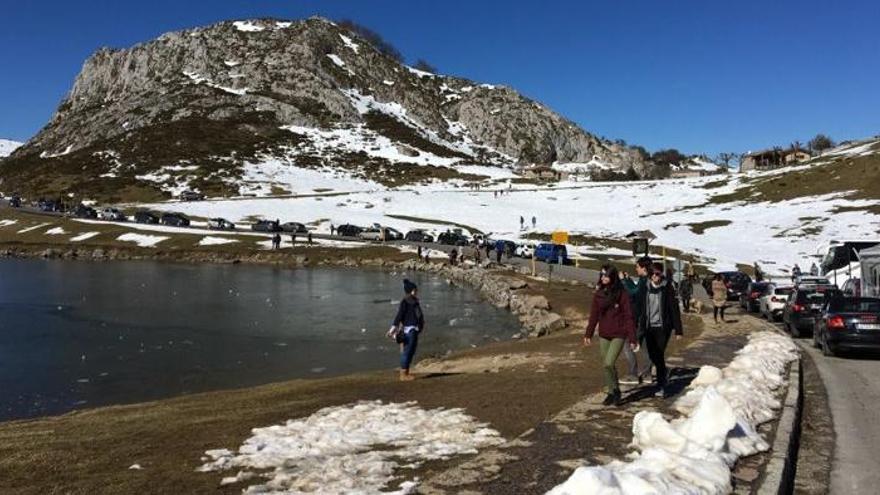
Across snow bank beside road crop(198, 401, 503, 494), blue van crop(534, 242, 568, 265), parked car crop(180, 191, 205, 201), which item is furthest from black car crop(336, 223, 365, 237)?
snow bank beside road crop(198, 401, 503, 494)

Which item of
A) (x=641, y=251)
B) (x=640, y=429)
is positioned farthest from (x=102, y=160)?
(x=640, y=429)

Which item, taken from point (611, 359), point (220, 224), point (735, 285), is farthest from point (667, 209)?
point (611, 359)

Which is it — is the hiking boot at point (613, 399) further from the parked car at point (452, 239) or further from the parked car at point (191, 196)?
the parked car at point (191, 196)

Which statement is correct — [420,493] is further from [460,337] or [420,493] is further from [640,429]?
[460,337]

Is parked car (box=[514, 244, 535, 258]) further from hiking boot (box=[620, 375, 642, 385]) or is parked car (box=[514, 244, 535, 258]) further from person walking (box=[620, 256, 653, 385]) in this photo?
person walking (box=[620, 256, 653, 385])

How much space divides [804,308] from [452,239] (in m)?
57.9

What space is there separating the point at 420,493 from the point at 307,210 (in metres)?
101

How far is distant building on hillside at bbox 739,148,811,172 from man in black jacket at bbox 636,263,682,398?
17419 cm

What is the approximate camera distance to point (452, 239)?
8144 centimetres

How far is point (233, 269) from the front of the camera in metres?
62.1

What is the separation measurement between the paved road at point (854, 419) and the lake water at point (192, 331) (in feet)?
42.1

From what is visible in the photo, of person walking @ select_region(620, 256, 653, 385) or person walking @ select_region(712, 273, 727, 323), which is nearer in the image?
person walking @ select_region(620, 256, 653, 385)

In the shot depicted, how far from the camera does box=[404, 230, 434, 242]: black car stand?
3263 inches

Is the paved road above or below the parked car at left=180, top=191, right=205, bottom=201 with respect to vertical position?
below
